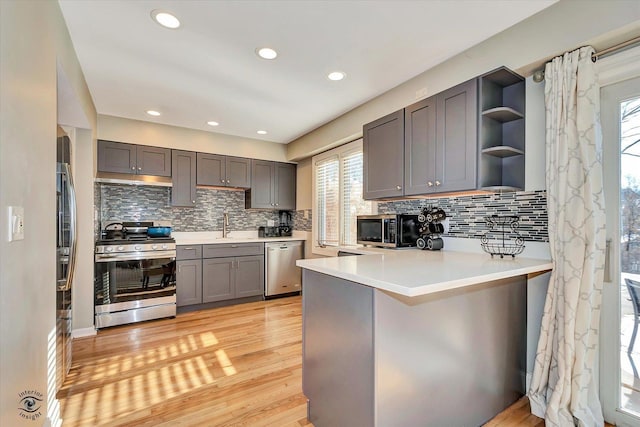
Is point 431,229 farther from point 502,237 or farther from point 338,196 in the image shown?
point 338,196

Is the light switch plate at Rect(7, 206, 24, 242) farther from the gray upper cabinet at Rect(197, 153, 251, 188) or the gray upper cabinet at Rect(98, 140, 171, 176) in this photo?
the gray upper cabinet at Rect(197, 153, 251, 188)

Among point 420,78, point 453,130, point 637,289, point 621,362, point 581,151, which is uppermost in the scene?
point 420,78

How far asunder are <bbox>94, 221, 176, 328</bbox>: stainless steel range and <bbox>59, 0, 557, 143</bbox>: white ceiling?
5.10 ft

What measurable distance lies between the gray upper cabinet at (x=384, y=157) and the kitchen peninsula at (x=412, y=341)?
102 centimetres

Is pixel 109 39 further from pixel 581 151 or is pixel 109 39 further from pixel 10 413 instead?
pixel 581 151

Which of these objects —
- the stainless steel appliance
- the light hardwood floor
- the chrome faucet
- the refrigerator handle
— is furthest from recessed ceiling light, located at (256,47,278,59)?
the chrome faucet

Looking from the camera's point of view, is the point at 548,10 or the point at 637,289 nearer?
the point at 637,289

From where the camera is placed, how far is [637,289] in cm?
171

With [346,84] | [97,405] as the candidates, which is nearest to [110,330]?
[97,405]

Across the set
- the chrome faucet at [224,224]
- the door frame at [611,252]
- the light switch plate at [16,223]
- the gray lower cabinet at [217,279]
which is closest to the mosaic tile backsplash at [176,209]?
the chrome faucet at [224,224]

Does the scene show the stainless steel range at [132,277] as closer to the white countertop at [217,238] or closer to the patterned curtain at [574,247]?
the white countertop at [217,238]

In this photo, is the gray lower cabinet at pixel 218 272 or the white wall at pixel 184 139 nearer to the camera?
the white wall at pixel 184 139

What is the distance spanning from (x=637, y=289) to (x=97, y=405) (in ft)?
11.1

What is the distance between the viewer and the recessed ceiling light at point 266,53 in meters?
2.26
